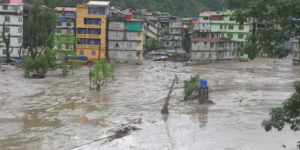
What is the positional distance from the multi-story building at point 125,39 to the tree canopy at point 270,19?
4367 centimetres

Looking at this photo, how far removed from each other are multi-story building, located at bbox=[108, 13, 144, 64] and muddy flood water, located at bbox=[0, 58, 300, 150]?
14.4 metres

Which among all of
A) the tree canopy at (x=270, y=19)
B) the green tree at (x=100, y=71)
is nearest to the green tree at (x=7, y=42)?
the green tree at (x=100, y=71)

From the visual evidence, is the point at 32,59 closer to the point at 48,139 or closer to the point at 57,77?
the point at 57,77

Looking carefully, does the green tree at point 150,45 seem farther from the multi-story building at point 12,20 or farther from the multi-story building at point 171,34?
the multi-story building at point 12,20

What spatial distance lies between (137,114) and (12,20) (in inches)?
1368

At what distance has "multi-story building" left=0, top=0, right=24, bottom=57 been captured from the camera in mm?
50156

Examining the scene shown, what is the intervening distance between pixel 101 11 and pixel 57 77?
52.0 feet

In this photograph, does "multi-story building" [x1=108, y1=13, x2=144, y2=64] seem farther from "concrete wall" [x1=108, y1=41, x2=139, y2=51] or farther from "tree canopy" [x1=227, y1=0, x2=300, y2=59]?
"tree canopy" [x1=227, y1=0, x2=300, y2=59]

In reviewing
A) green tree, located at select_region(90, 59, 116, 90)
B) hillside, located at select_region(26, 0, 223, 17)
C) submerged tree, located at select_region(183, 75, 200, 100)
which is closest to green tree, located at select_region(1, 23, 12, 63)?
green tree, located at select_region(90, 59, 116, 90)

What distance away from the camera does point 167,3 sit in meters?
102

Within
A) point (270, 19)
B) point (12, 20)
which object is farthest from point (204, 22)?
point (270, 19)

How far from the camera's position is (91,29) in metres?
51.6

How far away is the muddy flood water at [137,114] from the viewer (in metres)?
15.6

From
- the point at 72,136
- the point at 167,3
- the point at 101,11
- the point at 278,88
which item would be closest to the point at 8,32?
the point at 101,11
